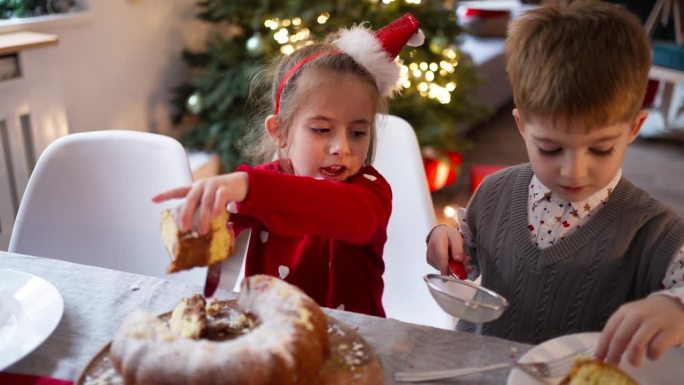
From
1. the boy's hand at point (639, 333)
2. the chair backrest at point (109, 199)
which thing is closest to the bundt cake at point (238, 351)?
the boy's hand at point (639, 333)

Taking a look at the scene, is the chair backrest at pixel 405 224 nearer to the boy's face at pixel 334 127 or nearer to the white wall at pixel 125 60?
the boy's face at pixel 334 127

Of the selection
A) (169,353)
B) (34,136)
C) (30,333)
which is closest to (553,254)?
(169,353)

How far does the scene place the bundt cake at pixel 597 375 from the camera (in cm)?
68

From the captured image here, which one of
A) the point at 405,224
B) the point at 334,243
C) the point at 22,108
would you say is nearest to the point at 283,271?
the point at 334,243

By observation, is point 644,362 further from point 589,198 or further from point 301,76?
point 301,76

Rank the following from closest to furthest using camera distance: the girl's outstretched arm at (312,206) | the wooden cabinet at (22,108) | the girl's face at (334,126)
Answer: the girl's outstretched arm at (312,206) → the girl's face at (334,126) → the wooden cabinet at (22,108)

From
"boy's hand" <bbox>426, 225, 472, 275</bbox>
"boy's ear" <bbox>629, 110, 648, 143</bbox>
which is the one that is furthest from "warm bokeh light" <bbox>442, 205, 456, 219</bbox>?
"boy's ear" <bbox>629, 110, 648, 143</bbox>

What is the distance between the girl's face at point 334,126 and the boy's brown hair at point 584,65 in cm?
31

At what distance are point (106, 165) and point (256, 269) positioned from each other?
0.42 m

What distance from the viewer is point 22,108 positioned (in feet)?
6.63

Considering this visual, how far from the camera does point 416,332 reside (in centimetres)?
87

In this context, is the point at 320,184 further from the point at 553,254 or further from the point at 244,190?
the point at 553,254

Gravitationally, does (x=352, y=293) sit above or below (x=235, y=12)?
below

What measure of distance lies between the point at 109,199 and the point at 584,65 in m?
0.99
